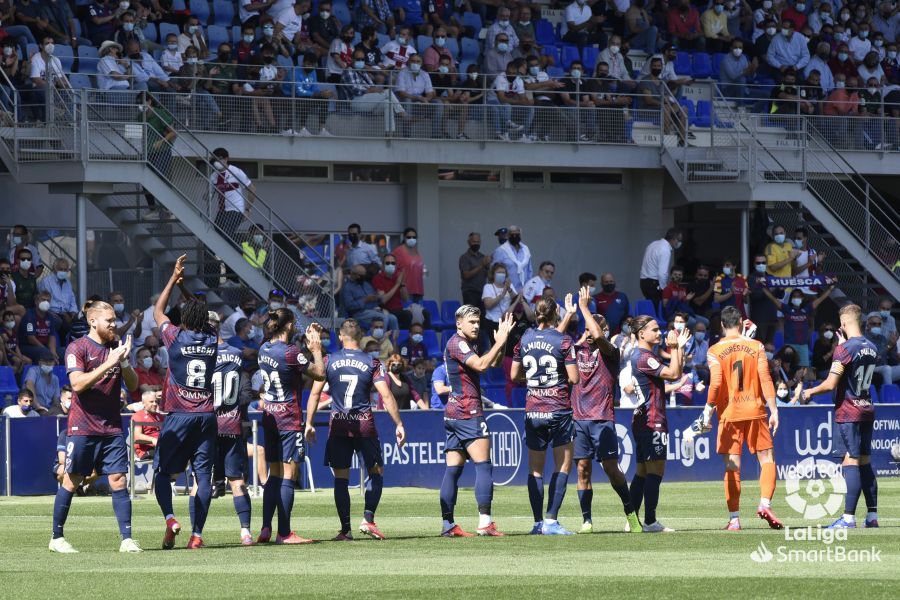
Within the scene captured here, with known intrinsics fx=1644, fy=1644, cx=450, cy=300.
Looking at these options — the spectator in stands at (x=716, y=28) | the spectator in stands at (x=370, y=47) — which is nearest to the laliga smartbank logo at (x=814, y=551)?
the spectator in stands at (x=370, y=47)

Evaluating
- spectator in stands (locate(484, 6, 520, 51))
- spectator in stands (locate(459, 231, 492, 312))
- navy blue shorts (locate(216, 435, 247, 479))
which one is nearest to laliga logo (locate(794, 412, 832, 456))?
spectator in stands (locate(459, 231, 492, 312))

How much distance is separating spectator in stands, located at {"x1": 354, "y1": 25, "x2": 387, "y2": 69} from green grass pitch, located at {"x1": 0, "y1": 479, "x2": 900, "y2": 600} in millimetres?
14041

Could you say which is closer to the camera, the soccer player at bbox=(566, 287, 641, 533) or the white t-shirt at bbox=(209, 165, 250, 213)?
the soccer player at bbox=(566, 287, 641, 533)

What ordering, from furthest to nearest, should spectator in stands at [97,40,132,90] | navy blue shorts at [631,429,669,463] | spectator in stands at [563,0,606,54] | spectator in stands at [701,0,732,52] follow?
spectator in stands at [701,0,732,52], spectator in stands at [563,0,606,54], spectator in stands at [97,40,132,90], navy blue shorts at [631,429,669,463]

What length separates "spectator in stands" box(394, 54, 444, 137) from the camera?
29984mm

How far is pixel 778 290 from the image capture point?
3142 centimetres

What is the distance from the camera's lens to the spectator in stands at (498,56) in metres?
31.6

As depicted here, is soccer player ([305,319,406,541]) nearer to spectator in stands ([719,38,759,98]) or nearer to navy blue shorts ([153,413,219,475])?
navy blue shorts ([153,413,219,475])

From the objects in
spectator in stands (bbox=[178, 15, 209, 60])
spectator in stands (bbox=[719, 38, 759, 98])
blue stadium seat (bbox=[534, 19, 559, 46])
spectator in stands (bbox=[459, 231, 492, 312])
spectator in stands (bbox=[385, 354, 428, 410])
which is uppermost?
blue stadium seat (bbox=[534, 19, 559, 46])

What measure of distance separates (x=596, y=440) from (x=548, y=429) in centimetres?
64

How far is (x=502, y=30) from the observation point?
32.2 meters

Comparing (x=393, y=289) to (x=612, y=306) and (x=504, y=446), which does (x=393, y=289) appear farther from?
(x=504, y=446)

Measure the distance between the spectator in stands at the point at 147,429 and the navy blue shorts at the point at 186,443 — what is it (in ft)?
28.9

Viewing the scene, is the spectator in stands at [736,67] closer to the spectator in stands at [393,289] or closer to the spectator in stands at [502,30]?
the spectator in stands at [502,30]
